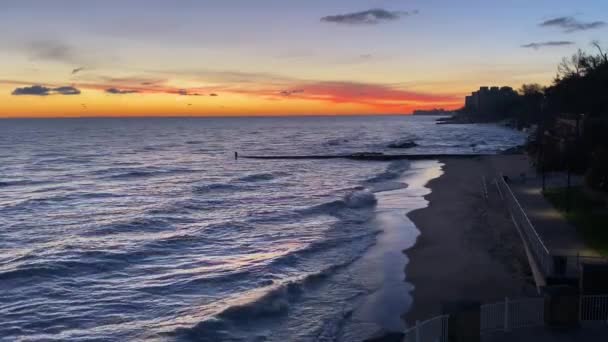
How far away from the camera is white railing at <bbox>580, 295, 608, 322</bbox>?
12703 millimetres

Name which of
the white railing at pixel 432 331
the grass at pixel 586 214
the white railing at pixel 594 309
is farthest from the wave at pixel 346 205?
the white railing at pixel 432 331

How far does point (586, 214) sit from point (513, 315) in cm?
1470

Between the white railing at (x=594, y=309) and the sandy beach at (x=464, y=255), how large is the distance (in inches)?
118

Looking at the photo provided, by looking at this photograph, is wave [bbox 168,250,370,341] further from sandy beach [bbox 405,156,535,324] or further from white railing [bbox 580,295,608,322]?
white railing [bbox 580,295,608,322]

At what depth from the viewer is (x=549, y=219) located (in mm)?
24828

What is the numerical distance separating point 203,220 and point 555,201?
19591 mm

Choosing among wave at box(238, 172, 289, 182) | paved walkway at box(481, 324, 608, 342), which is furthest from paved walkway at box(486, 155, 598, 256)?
wave at box(238, 172, 289, 182)

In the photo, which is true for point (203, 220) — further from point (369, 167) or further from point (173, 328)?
point (369, 167)

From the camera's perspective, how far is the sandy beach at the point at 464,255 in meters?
19.0

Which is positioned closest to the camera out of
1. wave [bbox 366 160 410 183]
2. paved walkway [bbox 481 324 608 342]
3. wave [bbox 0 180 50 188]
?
paved walkway [bbox 481 324 608 342]

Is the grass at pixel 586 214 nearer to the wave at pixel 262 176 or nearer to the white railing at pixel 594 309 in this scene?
the white railing at pixel 594 309

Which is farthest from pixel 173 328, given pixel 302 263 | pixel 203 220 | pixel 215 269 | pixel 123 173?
pixel 123 173


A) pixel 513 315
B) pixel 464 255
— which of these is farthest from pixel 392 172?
pixel 513 315

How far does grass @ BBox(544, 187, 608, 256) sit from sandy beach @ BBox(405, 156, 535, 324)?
92.6 inches
